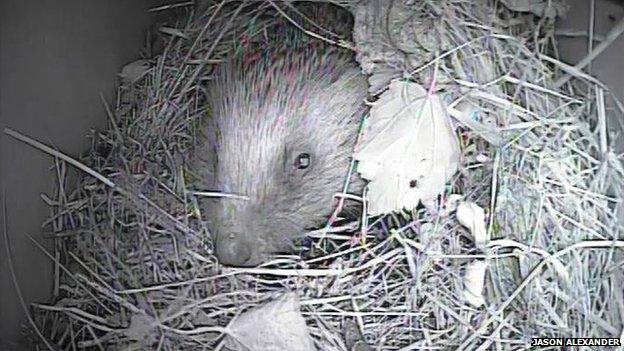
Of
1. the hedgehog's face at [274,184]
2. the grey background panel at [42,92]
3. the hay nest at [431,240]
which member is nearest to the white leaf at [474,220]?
the hay nest at [431,240]

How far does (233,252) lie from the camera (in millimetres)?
1421

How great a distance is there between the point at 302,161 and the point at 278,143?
63 mm

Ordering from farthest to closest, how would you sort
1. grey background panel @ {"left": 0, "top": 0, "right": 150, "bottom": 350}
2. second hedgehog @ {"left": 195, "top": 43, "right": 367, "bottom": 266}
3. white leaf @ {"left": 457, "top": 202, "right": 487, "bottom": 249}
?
second hedgehog @ {"left": 195, "top": 43, "right": 367, "bottom": 266}
white leaf @ {"left": 457, "top": 202, "right": 487, "bottom": 249}
grey background panel @ {"left": 0, "top": 0, "right": 150, "bottom": 350}

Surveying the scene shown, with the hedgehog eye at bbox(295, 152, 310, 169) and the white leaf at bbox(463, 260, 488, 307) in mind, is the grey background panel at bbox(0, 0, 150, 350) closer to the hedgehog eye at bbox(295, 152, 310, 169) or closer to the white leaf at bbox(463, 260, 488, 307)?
the hedgehog eye at bbox(295, 152, 310, 169)

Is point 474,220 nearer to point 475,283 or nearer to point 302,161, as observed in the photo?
point 475,283

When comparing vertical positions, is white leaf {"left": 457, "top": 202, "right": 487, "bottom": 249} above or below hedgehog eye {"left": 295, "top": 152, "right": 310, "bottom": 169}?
below

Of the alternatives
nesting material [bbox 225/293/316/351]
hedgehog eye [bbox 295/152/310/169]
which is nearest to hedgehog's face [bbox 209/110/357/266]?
hedgehog eye [bbox 295/152/310/169]

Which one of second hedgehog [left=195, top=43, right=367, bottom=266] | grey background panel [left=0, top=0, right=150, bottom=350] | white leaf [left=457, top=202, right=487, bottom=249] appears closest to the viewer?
grey background panel [left=0, top=0, right=150, bottom=350]

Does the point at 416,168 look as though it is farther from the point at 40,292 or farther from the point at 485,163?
the point at 40,292

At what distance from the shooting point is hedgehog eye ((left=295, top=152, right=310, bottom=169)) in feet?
5.17

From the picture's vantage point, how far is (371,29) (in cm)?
149

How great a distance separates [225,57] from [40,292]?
51cm

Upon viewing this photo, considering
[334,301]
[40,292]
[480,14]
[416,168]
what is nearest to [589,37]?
[480,14]

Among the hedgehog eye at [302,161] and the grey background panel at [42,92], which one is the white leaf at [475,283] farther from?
the grey background panel at [42,92]
